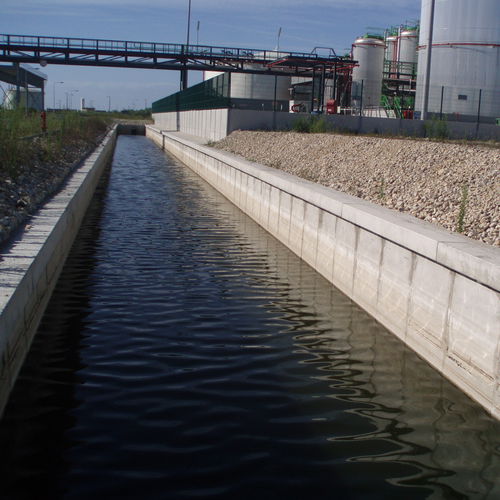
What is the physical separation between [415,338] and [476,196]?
3554 millimetres

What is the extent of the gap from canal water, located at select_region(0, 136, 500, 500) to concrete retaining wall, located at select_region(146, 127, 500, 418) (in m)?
0.25

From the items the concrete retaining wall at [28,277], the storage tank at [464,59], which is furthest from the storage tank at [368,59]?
the concrete retaining wall at [28,277]

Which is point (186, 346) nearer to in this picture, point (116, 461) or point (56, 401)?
point (56, 401)

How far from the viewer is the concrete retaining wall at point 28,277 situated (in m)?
5.94

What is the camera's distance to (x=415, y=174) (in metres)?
13.1

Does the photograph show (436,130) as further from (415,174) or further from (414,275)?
(414,275)

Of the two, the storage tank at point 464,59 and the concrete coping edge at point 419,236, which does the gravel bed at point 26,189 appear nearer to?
the concrete coping edge at point 419,236

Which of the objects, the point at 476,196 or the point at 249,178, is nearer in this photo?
the point at 476,196

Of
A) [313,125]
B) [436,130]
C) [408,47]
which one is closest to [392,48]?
[408,47]

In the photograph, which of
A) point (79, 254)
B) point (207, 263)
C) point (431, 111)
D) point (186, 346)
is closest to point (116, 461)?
point (186, 346)

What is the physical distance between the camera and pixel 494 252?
673 cm

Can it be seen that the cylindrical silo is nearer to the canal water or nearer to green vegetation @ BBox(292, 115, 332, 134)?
green vegetation @ BBox(292, 115, 332, 134)

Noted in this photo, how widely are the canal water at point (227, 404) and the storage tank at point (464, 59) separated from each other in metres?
26.2

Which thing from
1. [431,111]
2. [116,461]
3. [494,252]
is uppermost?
[431,111]
